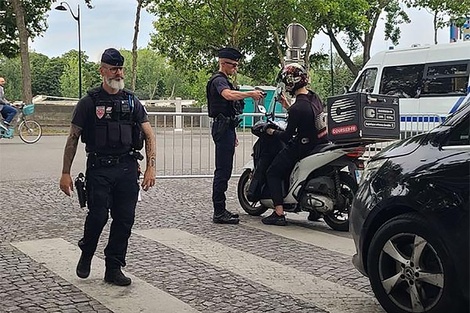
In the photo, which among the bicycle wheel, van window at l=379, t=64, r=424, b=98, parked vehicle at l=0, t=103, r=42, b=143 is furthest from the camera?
the bicycle wheel

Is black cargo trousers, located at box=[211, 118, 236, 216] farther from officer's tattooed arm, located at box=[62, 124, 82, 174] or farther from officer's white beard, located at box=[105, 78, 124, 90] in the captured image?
officer's tattooed arm, located at box=[62, 124, 82, 174]

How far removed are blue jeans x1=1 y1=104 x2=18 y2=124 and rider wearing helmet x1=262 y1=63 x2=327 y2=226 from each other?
1282cm

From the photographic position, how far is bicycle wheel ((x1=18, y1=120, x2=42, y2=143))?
20.1 m

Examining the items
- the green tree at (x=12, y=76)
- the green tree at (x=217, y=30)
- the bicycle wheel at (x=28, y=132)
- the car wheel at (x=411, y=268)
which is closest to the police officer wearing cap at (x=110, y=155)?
the car wheel at (x=411, y=268)

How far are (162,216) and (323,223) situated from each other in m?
2.03

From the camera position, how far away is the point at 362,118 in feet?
22.1

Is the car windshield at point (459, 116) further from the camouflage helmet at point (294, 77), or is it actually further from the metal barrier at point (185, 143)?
the metal barrier at point (185, 143)

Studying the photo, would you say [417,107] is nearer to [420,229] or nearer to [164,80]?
[420,229]

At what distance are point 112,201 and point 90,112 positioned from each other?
0.72 metres

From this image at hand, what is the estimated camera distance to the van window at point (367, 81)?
20266 millimetres

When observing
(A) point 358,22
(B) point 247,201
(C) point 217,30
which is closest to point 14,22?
(C) point 217,30

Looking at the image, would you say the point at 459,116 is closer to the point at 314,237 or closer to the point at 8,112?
the point at 314,237

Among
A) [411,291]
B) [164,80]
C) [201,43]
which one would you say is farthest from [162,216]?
[164,80]

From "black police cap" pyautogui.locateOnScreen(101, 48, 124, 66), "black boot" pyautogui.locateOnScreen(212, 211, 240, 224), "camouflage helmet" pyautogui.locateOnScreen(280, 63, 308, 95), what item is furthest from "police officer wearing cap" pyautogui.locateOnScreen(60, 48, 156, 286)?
"black boot" pyautogui.locateOnScreen(212, 211, 240, 224)
